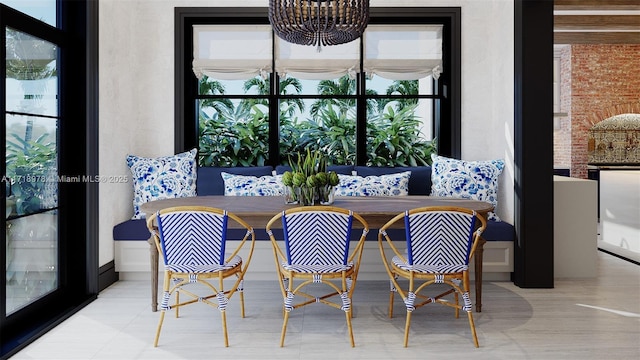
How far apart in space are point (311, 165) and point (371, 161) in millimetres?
2117

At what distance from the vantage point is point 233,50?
4957 mm

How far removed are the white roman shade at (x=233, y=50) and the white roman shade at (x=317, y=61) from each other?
150 mm

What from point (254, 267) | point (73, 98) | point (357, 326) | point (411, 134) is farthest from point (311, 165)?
point (411, 134)

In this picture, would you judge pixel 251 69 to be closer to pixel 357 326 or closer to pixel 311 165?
pixel 311 165

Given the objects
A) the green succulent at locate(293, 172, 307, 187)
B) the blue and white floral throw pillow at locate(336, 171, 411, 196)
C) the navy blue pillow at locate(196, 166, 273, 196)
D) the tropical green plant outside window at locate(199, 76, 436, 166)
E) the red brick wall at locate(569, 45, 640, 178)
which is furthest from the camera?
the red brick wall at locate(569, 45, 640, 178)

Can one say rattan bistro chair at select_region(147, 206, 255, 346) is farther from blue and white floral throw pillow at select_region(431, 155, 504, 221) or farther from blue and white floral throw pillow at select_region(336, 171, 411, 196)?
blue and white floral throw pillow at select_region(431, 155, 504, 221)

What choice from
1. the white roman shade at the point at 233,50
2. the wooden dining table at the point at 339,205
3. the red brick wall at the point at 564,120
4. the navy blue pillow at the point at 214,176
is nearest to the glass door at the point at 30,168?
the wooden dining table at the point at 339,205

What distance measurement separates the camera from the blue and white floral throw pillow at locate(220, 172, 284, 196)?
174 inches

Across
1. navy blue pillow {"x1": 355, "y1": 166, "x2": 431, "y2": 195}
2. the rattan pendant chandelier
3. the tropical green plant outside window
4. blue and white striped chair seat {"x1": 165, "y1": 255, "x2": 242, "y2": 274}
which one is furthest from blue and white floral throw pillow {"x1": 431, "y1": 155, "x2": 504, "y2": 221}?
blue and white striped chair seat {"x1": 165, "y1": 255, "x2": 242, "y2": 274}

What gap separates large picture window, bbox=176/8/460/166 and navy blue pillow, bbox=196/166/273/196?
297 mm

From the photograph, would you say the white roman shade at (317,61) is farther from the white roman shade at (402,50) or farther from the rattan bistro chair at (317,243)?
the rattan bistro chair at (317,243)

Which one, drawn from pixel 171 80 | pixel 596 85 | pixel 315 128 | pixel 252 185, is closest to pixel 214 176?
pixel 252 185

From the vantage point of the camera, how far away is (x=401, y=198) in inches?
145

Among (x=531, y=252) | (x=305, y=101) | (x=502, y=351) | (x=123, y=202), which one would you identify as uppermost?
(x=305, y=101)
